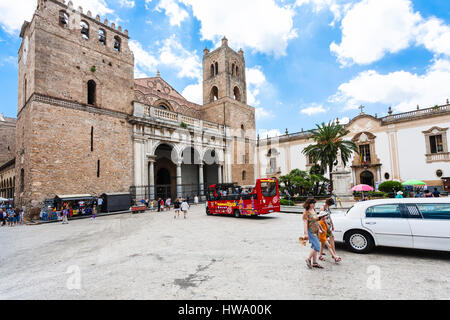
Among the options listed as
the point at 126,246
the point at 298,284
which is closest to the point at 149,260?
the point at 126,246

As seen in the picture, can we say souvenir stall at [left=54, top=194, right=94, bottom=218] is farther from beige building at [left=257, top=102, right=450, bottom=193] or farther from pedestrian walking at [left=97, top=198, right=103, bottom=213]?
beige building at [left=257, top=102, right=450, bottom=193]

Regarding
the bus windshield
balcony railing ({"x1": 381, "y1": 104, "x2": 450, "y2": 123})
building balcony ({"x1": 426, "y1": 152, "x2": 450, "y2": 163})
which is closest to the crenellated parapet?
the bus windshield

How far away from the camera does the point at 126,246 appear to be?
7207 mm

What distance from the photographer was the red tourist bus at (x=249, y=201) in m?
12.4

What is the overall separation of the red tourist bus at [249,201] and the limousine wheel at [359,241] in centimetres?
647

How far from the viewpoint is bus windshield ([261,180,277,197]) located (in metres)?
12.6

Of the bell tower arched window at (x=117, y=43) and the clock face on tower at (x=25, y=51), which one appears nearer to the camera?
the clock face on tower at (x=25, y=51)

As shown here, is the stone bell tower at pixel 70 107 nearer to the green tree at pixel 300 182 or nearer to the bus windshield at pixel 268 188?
the bus windshield at pixel 268 188

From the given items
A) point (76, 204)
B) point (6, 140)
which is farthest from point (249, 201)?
point (6, 140)

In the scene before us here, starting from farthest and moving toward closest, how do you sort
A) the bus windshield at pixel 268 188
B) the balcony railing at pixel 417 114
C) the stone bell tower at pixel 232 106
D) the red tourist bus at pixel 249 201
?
the stone bell tower at pixel 232 106, the balcony railing at pixel 417 114, the bus windshield at pixel 268 188, the red tourist bus at pixel 249 201

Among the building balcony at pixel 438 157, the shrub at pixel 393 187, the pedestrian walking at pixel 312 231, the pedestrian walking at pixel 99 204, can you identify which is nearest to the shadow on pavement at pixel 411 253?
the pedestrian walking at pixel 312 231

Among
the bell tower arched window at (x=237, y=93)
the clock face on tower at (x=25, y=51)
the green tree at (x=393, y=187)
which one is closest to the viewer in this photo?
the clock face on tower at (x=25, y=51)
